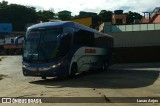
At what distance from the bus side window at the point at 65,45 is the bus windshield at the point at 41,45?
353 millimetres

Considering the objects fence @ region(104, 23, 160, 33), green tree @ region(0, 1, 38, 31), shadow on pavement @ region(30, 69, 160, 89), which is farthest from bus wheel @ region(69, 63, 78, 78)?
green tree @ region(0, 1, 38, 31)

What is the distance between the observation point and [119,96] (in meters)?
14.1

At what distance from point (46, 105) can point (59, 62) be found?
8927 millimetres

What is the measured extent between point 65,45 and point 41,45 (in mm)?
1277

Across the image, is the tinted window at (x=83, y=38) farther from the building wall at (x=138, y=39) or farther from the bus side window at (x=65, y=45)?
the building wall at (x=138, y=39)

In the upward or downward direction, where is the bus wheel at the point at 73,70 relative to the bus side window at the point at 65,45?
downward

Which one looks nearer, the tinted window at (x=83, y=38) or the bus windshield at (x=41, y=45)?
the bus windshield at (x=41, y=45)

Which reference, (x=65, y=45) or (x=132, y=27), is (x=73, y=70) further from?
(x=132, y=27)

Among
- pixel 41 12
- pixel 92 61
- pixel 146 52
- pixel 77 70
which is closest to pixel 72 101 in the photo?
pixel 77 70

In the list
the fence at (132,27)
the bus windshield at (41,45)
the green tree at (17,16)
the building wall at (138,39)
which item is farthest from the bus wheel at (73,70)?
the green tree at (17,16)

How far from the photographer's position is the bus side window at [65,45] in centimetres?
2108

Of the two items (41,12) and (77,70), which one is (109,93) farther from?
(41,12)

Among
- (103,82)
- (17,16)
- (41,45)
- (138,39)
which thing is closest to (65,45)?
(41,45)

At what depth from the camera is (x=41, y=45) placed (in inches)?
834
